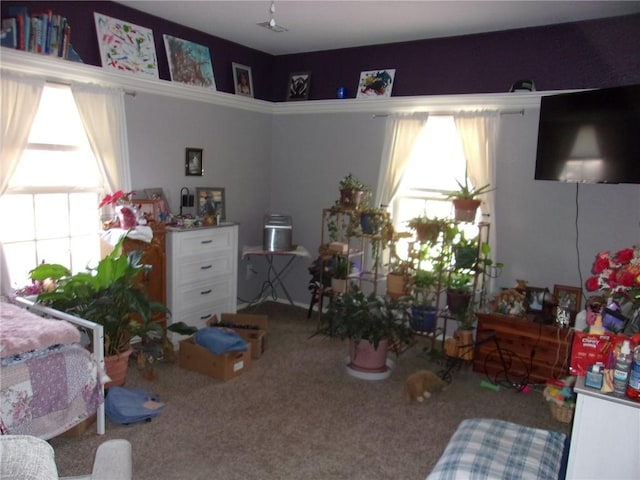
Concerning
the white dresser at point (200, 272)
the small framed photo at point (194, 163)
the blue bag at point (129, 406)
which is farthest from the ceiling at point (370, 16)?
the blue bag at point (129, 406)

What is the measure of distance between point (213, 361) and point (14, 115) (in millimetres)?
2004

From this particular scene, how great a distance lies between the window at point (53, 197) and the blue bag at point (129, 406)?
3.75ft

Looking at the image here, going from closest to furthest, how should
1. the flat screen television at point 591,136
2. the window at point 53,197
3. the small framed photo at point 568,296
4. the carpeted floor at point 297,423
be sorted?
the carpeted floor at point 297,423
the flat screen television at point 591,136
the window at point 53,197
the small framed photo at point 568,296

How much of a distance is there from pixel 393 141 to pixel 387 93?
46 cm

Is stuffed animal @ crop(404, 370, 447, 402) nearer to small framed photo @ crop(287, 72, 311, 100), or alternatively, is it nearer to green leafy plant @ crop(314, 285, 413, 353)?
green leafy plant @ crop(314, 285, 413, 353)

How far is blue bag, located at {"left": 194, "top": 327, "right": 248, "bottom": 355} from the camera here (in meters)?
3.35

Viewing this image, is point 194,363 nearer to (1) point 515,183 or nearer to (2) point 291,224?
(2) point 291,224

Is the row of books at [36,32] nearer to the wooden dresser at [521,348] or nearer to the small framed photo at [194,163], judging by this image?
the small framed photo at [194,163]

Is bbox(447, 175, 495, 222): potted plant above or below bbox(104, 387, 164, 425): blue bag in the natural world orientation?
above

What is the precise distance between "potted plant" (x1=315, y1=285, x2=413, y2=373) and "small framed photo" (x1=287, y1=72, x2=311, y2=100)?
2.39 m

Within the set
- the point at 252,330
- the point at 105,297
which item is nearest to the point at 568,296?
the point at 252,330

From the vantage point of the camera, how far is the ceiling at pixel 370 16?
3436mm

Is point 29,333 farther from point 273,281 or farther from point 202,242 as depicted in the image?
point 273,281

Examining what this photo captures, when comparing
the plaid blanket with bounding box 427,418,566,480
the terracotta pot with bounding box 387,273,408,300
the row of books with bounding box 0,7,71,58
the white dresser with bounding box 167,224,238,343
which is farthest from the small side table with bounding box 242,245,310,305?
the plaid blanket with bounding box 427,418,566,480
